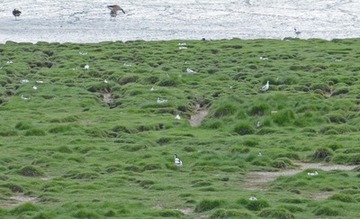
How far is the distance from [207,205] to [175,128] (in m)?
15.1

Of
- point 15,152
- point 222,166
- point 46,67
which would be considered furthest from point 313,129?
point 46,67

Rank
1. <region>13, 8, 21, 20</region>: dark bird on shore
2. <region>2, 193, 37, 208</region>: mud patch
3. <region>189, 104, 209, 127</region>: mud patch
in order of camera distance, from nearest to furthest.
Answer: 1. <region>2, 193, 37, 208</region>: mud patch
2. <region>189, 104, 209, 127</region>: mud patch
3. <region>13, 8, 21, 20</region>: dark bird on shore

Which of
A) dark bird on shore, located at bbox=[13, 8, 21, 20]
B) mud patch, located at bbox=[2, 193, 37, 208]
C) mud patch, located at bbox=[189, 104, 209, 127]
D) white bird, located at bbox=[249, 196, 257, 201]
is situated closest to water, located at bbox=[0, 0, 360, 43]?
dark bird on shore, located at bbox=[13, 8, 21, 20]

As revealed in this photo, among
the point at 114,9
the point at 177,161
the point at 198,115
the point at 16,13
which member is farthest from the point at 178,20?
the point at 177,161

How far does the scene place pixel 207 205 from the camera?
87.6 ft

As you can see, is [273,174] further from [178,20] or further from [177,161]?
[178,20]

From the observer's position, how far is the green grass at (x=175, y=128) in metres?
28.0

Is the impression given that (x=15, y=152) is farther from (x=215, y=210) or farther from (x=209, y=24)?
(x=209, y=24)

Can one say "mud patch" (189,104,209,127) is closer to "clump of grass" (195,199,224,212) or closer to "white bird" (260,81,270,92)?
"white bird" (260,81,270,92)

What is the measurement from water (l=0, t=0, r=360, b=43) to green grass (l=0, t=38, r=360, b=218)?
7572 mm

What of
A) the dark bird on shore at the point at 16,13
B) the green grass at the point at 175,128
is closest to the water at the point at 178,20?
the dark bird on shore at the point at 16,13

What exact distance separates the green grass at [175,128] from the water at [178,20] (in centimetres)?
757

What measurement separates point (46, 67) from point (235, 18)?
2772cm

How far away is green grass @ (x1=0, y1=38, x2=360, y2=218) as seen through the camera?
91.8 ft
